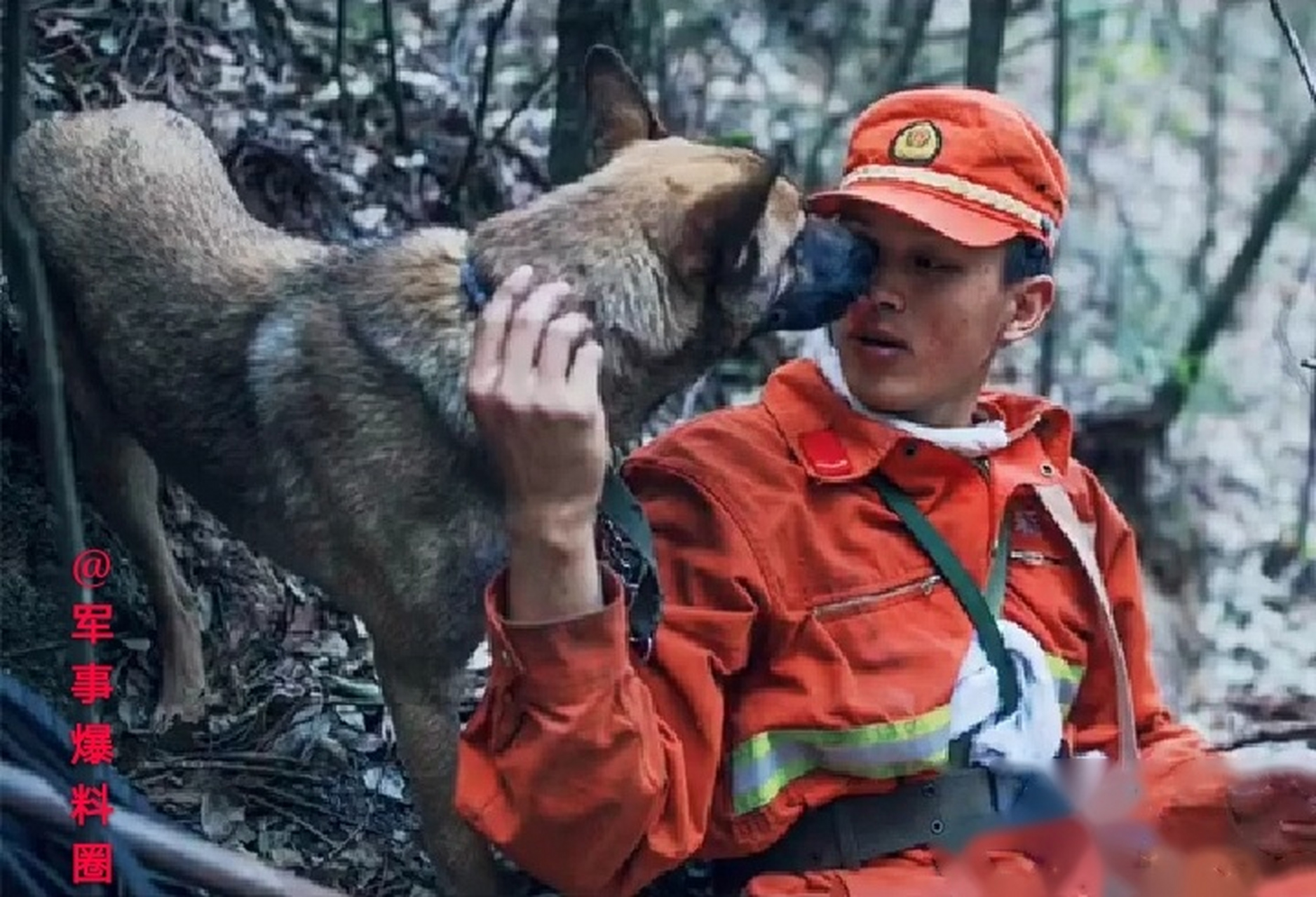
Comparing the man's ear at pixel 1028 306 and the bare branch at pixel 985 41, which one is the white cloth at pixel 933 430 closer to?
the man's ear at pixel 1028 306

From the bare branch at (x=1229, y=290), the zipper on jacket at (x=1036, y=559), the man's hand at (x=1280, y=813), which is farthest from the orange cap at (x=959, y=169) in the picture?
the bare branch at (x=1229, y=290)

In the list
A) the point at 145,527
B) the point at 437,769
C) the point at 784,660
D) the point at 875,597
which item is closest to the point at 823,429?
the point at 875,597

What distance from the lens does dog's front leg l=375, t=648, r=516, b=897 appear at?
10.4ft

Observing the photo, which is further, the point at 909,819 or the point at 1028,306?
the point at 1028,306

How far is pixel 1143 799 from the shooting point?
2.93 metres

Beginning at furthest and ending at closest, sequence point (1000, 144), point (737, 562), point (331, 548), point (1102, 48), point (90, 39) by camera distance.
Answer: point (1102, 48), point (90, 39), point (331, 548), point (1000, 144), point (737, 562)

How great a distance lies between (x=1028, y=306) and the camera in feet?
10.1

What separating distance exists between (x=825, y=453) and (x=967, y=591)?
318 millimetres

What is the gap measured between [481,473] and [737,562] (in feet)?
1.92

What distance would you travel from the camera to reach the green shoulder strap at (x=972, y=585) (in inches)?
110

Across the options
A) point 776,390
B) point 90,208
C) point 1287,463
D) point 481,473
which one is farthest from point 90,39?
point 1287,463

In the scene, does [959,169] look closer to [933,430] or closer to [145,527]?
[933,430]

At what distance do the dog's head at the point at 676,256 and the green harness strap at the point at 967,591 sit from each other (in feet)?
1.15

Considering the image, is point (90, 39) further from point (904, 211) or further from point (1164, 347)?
point (1164, 347)
